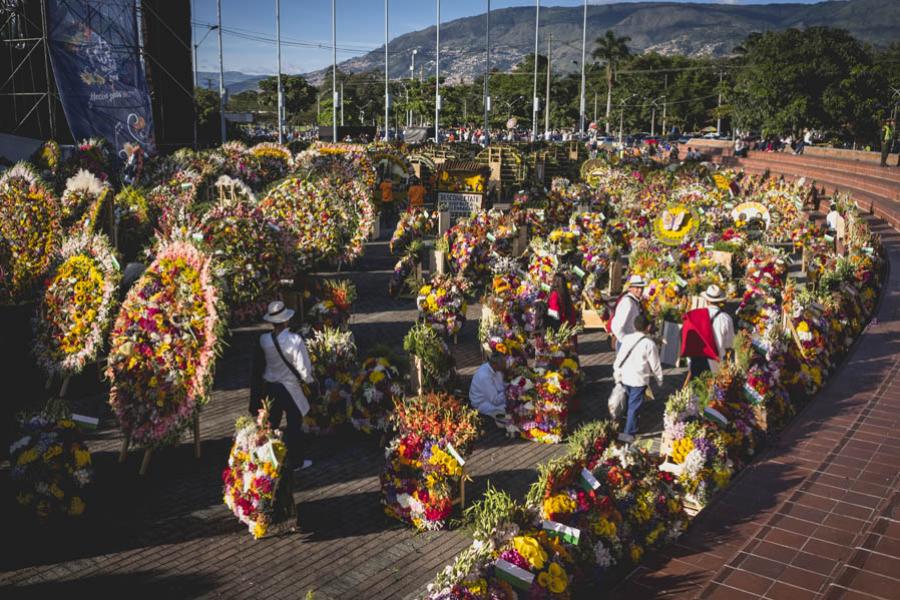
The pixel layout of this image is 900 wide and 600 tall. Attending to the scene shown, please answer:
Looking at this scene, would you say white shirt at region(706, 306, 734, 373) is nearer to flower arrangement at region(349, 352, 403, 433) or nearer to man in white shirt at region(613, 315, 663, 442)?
man in white shirt at region(613, 315, 663, 442)

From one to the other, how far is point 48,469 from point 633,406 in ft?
18.8

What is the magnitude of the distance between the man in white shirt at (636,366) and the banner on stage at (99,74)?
21435 mm

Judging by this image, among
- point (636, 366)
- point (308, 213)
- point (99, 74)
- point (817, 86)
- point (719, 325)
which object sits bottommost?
point (636, 366)

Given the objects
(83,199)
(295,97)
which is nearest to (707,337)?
(83,199)

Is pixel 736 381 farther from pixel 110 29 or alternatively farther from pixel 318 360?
pixel 110 29

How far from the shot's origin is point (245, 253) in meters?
11.4

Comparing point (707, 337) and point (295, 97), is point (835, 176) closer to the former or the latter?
point (707, 337)

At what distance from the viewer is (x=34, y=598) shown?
5.56m

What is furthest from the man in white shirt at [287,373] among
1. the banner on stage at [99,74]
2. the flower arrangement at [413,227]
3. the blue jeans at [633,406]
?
the banner on stage at [99,74]

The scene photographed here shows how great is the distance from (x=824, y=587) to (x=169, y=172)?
57.5 feet

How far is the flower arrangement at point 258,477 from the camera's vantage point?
6.16 meters

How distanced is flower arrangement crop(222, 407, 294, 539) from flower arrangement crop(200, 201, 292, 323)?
524 cm

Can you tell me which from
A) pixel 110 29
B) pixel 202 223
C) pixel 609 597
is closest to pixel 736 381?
pixel 609 597

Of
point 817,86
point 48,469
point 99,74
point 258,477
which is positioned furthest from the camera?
point 817,86
